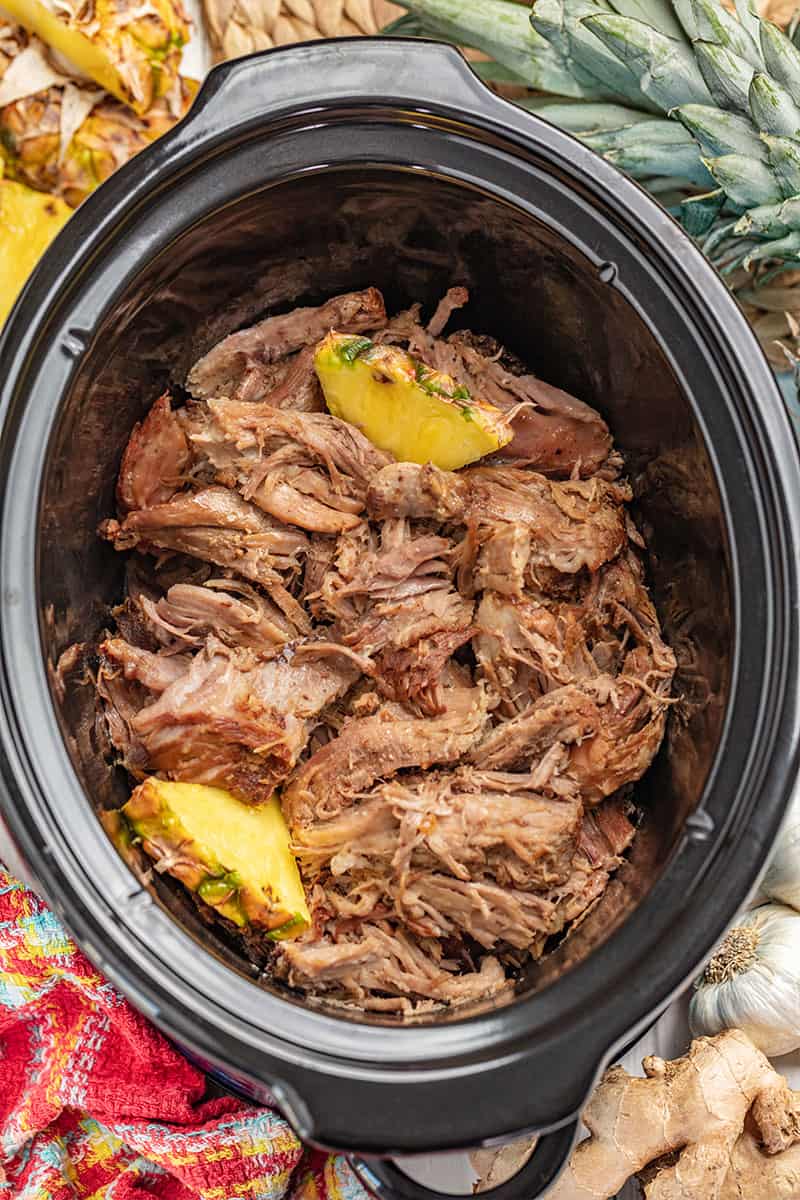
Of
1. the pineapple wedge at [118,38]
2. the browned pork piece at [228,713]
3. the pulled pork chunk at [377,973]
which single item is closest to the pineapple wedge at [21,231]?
the pineapple wedge at [118,38]

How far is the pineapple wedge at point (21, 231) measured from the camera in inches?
88.1

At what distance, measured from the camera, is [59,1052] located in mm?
1912

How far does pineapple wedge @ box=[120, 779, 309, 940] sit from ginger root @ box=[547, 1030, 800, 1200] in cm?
68

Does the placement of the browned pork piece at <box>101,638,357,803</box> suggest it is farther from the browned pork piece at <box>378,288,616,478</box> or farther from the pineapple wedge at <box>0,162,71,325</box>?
the pineapple wedge at <box>0,162,71,325</box>

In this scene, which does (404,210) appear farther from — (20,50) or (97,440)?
(20,50)

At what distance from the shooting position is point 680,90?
81.0 inches

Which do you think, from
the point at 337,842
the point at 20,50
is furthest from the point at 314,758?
the point at 20,50

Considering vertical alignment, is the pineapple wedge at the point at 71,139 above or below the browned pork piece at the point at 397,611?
above

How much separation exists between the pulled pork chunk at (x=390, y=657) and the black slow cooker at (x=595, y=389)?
7 centimetres

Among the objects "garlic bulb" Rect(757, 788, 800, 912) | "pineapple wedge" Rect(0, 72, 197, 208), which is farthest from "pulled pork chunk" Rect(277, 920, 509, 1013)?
"pineapple wedge" Rect(0, 72, 197, 208)

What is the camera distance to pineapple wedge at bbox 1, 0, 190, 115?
2293 mm

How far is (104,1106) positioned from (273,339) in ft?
4.43

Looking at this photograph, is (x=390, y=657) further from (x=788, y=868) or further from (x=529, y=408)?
(x=788, y=868)

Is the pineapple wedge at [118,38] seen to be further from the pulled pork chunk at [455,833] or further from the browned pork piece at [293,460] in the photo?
the pulled pork chunk at [455,833]
